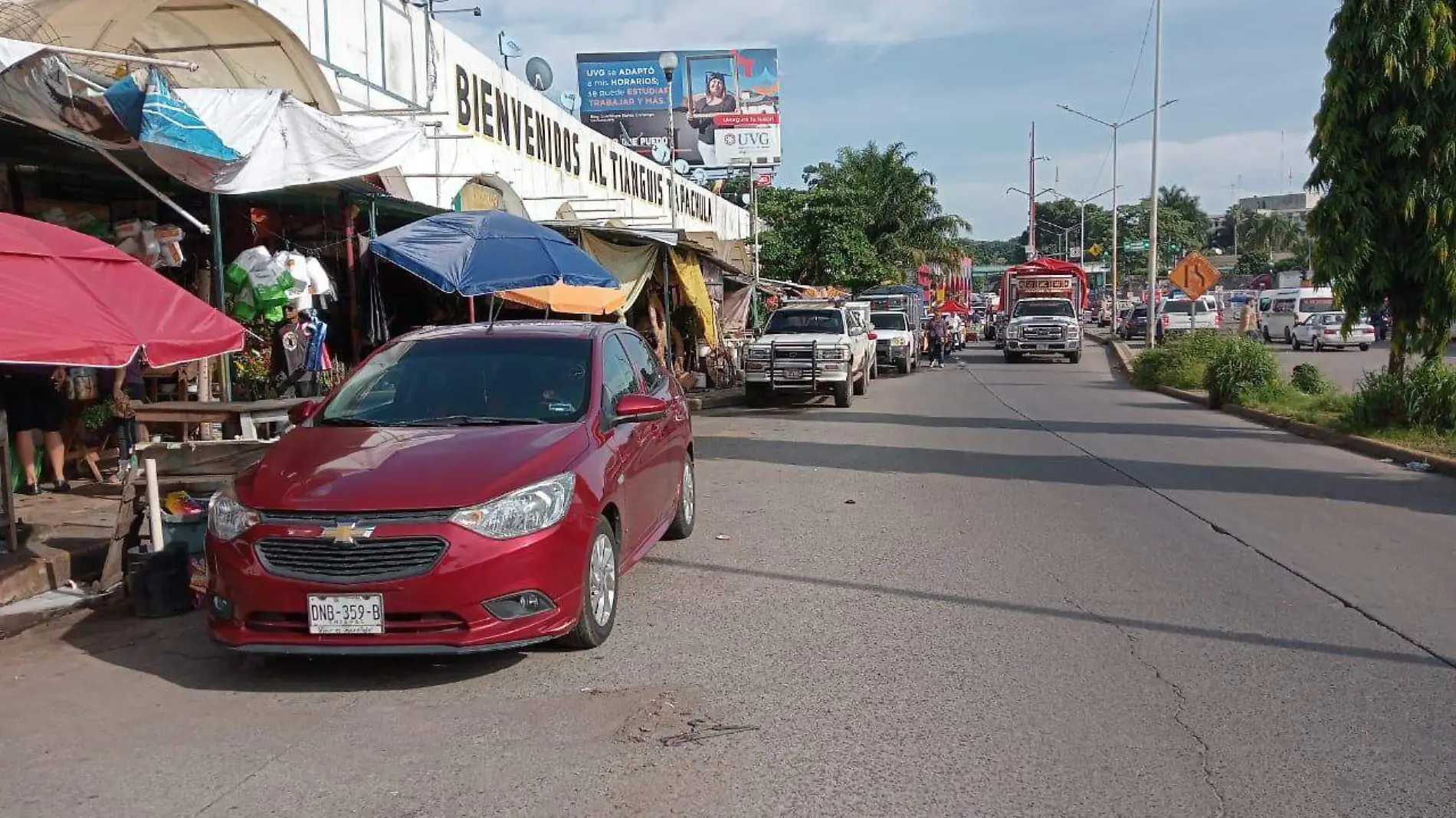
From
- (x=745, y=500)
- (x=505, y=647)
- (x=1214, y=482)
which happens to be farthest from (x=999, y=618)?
(x=1214, y=482)

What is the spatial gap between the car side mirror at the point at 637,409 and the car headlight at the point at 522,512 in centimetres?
95

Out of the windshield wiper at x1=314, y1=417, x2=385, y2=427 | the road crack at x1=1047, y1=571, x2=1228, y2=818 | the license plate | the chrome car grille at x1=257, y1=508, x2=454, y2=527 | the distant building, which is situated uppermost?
the distant building

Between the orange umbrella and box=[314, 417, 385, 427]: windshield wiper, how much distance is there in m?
7.49

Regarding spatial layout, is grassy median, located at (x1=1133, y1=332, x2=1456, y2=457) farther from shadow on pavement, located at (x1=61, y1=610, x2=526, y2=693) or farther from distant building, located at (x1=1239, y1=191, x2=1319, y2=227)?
distant building, located at (x1=1239, y1=191, x2=1319, y2=227)

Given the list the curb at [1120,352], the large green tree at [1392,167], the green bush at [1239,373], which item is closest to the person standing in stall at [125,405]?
the large green tree at [1392,167]

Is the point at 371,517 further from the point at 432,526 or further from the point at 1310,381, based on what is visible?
the point at 1310,381

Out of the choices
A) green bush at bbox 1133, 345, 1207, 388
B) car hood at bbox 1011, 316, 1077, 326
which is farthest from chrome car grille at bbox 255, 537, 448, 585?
car hood at bbox 1011, 316, 1077, 326

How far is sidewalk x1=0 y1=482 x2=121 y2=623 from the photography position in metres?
Result: 6.95

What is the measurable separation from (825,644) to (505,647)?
171cm

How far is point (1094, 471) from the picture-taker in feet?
40.7

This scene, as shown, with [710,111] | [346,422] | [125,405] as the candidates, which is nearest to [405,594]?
[346,422]

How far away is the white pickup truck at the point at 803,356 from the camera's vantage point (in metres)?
20.6

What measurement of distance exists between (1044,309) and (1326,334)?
9555 mm

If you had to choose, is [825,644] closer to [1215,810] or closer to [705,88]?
[1215,810]
